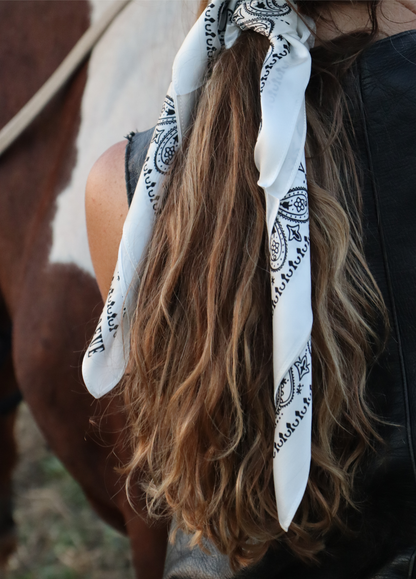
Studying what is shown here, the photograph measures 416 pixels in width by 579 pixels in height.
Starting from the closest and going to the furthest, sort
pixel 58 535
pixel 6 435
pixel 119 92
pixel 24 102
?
1. pixel 119 92
2. pixel 24 102
3. pixel 6 435
4. pixel 58 535

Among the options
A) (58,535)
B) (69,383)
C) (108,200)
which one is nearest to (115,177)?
(108,200)

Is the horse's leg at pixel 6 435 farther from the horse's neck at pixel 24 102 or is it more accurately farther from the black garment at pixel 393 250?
the black garment at pixel 393 250

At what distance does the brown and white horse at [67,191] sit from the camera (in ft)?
3.14

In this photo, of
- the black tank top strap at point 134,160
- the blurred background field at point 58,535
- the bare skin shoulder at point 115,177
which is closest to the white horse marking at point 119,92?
the bare skin shoulder at point 115,177

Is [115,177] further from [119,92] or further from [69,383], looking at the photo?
[69,383]

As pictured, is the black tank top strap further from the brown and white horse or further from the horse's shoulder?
the brown and white horse

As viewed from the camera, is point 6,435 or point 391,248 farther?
point 6,435

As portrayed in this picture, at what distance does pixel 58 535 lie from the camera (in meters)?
1.91

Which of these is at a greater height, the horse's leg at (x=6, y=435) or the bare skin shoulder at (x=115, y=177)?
the bare skin shoulder at (x=115, y=177)

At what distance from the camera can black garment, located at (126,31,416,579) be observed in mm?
496

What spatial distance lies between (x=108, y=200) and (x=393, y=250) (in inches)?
14.6

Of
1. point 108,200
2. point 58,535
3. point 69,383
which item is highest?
point 108,200

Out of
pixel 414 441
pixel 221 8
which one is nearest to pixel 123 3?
pixel 221 8

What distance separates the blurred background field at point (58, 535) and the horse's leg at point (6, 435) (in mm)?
208
